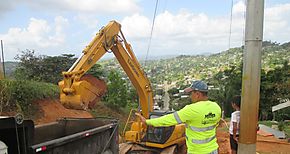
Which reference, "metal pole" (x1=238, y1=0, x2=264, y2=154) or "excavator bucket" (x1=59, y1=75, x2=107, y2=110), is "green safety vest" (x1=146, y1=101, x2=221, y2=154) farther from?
"excavator bucket" (x1=59, y1=75, x2=107, y2=110)

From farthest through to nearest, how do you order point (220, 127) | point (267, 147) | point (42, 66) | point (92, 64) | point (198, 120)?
point (42, 66)
point (220, 127)
point (267, 147)
point (92, 64)
point (198, 120)

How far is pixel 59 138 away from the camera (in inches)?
198

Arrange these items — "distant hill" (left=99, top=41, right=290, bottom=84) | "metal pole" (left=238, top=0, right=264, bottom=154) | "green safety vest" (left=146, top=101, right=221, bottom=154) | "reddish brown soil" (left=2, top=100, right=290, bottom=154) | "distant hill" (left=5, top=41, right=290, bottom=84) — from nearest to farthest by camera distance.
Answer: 1. "green safety vest" (left=146, top=101, right=221, bottom=154)
2. "metal pole" (left=238, top=0, right=264, bottom=154)
3. "reddish brown soil" (left=2, top=100, right=290, bottom=154)
4. "distant hill" (left=5, top=41, right=290, bottom=84)
5. "distant hill" (left=99, top=41, right=290, bottom=84)

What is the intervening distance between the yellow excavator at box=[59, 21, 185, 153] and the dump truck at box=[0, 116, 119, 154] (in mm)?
459

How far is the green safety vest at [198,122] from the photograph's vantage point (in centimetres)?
340

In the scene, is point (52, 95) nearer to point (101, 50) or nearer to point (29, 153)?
point (101, 50)

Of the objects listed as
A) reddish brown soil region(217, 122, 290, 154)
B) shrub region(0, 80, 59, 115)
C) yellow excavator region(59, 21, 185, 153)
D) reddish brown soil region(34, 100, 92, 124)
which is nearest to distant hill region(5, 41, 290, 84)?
reddish brown soil region(34, 100, 92, 124)

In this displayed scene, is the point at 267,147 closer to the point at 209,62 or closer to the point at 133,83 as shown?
the point at 133,83

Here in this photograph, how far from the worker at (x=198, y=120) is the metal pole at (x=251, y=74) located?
2.17 feet

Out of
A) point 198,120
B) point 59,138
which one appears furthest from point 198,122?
point 59,138

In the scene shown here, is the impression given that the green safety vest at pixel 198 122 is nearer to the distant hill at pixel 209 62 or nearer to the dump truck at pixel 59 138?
the dump truck at pixel 59 138

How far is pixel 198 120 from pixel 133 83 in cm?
533

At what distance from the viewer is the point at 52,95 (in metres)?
16.9

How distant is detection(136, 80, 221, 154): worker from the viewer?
3.40 m
